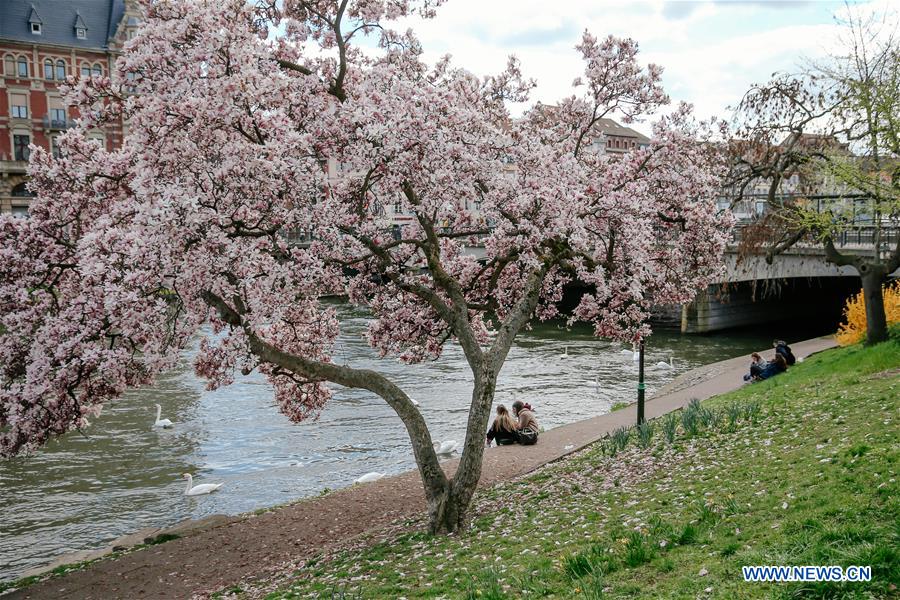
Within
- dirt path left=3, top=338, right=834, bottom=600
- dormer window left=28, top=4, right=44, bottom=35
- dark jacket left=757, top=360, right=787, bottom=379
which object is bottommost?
dirt path left=3, top=338, right=834, bottom=600

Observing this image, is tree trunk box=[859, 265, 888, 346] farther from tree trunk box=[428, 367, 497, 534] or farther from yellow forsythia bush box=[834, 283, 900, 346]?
tree trunk box=[428, 367, 497, 534]

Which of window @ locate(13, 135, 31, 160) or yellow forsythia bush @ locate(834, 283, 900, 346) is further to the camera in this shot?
window @ locate(13, 135, 31, 160)

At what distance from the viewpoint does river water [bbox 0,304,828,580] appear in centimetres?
1706

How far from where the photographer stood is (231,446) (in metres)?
23.1

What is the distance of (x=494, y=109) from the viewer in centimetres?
1562

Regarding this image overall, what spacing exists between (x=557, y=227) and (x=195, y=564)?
817 centimetres

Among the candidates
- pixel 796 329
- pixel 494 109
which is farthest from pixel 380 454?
pixel 796 329

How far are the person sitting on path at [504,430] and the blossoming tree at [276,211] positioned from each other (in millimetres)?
6614

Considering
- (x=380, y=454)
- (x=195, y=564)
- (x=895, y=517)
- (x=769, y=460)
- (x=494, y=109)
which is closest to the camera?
(x=895, y=517)

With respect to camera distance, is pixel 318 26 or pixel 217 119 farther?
pixel 318 26

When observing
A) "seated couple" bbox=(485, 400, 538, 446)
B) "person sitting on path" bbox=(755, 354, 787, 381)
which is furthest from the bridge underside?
"seated couple" bbox=(485, 400, 538, 446)

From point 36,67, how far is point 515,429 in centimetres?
6306

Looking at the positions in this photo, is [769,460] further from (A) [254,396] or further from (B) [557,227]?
(A) [254,396]

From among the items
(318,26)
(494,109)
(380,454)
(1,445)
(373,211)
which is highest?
(318,26)
